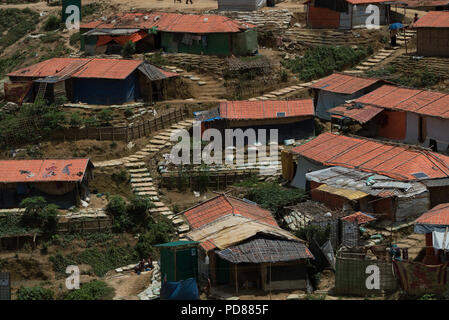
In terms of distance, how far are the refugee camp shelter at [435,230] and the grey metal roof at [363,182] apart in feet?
11.1

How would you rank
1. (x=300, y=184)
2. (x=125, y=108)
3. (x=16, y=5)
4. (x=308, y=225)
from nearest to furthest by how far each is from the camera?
(x=308, y=225)
(x=300, y=184)
(x=125, y=108)
(x=16, y=5)

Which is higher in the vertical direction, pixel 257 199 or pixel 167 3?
pixel 167 3

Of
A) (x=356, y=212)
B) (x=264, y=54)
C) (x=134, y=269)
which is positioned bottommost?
(x=134, y=269)

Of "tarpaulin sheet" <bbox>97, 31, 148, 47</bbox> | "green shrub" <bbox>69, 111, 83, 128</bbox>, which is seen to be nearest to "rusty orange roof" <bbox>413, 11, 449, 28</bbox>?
"tarpaulin sheet" <bbox>97, 31, 148, 47</bbox>

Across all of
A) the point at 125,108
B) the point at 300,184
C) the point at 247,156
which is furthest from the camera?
the point at 125,108

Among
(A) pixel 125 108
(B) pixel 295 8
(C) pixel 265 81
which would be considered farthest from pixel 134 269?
(B) pixel 295 8

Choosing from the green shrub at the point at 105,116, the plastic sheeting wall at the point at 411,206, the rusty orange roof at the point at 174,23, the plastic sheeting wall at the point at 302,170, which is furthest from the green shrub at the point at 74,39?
the plastic sheeting wall at the point at 411,206

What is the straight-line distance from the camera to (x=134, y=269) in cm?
3866

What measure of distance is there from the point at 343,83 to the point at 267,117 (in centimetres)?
461

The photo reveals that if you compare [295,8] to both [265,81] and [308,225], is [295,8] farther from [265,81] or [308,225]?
[308,225]

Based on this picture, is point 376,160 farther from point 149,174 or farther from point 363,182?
point 149,174

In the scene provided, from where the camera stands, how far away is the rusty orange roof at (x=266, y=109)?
46.2 metres

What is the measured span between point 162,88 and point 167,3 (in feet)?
46.8

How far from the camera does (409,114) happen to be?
4422 centimetres
